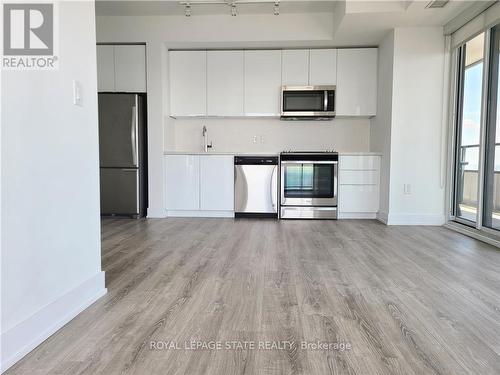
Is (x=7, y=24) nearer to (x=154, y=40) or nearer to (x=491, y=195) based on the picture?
(x=154, y=40)

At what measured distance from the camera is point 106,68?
4387mm

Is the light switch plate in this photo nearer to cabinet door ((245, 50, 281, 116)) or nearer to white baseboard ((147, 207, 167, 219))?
white baseboard ((147, 207, 167, 219))

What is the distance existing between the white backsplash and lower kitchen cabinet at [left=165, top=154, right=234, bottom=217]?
524 millimetres

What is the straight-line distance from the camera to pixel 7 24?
47.7 inches

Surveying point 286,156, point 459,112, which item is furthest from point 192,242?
point 459,112

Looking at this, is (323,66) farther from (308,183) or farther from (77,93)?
(77,93)

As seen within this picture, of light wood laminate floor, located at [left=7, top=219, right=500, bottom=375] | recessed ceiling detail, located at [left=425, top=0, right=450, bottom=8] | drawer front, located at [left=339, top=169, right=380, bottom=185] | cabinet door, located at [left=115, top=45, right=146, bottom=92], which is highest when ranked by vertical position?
recessed ceiling detail, located at [left=425, top=0, right=450, bottom=8]

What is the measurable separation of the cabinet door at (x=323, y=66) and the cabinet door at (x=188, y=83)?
1.43m

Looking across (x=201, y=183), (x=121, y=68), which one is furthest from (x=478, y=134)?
(x=121, y=68)

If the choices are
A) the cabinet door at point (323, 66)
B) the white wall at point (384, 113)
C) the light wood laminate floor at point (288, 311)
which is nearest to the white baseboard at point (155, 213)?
the light wood laminate floor at point (288, 311)

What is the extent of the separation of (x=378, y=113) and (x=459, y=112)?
3.02ft

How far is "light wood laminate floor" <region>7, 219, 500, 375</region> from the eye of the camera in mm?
1193

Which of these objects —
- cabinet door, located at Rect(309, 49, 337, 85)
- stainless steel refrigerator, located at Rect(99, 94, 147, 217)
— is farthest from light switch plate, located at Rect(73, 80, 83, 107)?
cabinet door, located at Rect(309, 49, 337, 85)

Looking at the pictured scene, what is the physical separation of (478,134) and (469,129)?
23 cm
